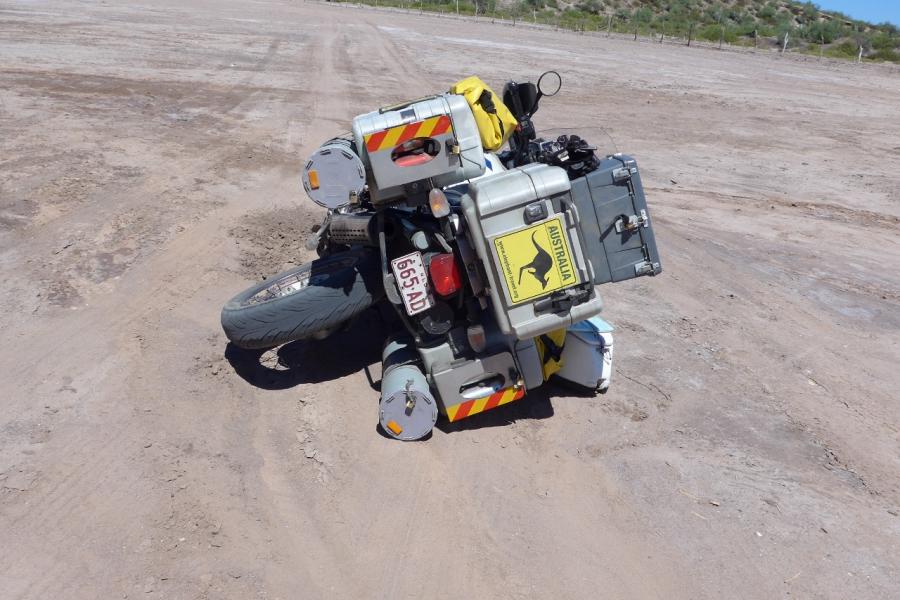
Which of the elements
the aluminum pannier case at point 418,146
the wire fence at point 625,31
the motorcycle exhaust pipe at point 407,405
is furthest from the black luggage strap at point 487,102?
the wire fence at point 625,31

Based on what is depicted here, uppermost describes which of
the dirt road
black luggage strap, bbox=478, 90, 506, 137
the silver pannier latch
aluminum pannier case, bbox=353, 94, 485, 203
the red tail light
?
black luggage strap, bbox=478, 90, 506, 137

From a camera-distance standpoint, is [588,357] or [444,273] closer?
[444,273]

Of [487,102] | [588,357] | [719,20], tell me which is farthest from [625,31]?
[588,357]

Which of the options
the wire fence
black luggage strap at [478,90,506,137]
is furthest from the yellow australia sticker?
the wire fence

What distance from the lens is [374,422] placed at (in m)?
5.04

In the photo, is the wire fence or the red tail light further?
the wire fence

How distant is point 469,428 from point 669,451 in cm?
144

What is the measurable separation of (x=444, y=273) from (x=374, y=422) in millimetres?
1223

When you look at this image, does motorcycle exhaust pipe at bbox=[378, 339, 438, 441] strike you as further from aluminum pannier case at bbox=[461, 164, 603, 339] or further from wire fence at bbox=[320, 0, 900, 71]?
wire fence at bbox=[320, 0, 900, 71]

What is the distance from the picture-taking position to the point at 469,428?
509 centimetres

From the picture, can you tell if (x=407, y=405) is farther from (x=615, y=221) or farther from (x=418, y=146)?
(x=615, y=221)

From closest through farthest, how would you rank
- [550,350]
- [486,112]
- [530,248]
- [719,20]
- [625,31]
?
[530,248], [486,112], [550,350], [625,31], [719,20]

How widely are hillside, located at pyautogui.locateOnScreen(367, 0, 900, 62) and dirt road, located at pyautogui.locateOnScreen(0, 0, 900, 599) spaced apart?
31973 mm

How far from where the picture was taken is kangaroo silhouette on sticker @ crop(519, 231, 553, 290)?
4508 millimetres
